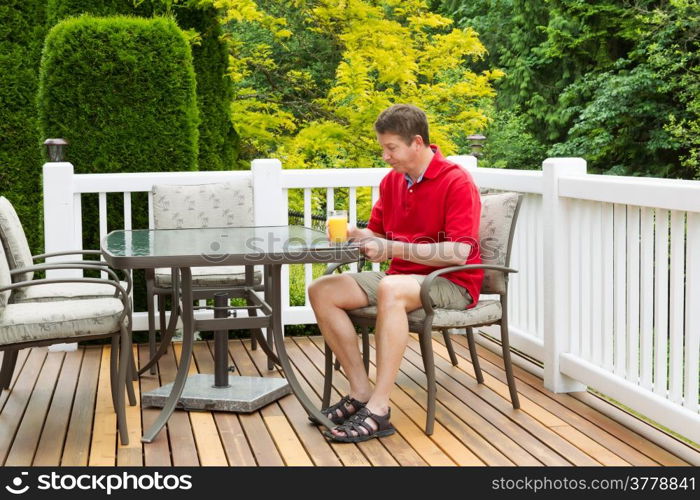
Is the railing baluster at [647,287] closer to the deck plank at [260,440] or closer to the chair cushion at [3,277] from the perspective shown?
the deck plank at [260,440]

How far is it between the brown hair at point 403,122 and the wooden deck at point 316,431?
4.00 ft

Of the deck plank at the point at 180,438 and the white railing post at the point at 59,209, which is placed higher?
the white railing post at the point at 59,209

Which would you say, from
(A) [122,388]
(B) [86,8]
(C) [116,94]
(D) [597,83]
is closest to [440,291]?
(A) [122,388]

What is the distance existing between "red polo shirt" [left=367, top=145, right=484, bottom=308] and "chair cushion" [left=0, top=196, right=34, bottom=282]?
1720 mm

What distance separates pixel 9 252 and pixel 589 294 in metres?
2.65

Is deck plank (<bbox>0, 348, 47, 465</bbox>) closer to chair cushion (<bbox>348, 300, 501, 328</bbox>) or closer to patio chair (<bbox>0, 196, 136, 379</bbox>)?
patio chair (<bbox>0, 196, 136, 379</bbox>)

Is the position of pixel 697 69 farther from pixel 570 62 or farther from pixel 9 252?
pixel 9 252

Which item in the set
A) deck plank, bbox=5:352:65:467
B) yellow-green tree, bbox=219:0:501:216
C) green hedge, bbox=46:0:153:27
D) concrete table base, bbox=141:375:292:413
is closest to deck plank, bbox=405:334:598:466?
concrete table base, bbox=141:375:292:413

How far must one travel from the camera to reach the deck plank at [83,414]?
3.60 meters

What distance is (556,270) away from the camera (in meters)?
4.39

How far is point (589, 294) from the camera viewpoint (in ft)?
13.9

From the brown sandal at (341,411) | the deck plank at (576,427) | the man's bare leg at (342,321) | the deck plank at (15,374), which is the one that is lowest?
the deck plank at (576,427)

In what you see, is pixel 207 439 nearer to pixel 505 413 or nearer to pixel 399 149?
pixel 505 413

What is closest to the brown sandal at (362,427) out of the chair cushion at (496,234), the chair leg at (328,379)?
the chair leg at (328,379)
